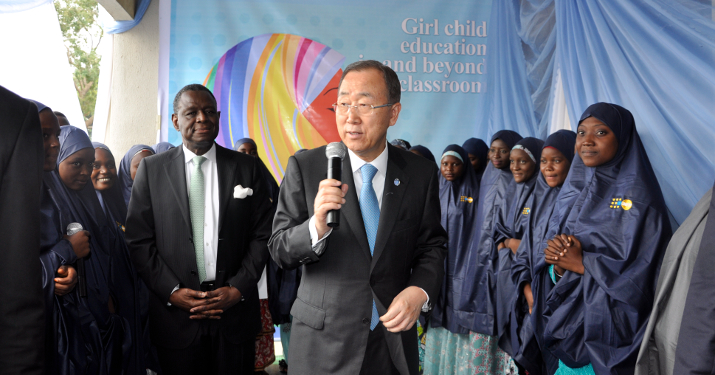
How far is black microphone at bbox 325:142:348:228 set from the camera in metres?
1.18

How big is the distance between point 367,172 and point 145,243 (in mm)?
1321

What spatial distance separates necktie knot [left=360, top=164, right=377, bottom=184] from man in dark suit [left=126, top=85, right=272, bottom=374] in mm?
1007

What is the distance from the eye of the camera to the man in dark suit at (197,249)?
2145 mm

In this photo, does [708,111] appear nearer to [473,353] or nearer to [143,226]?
[473,353]

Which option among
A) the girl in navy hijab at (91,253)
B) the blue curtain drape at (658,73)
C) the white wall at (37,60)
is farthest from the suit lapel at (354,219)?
the white wall at (37,60)

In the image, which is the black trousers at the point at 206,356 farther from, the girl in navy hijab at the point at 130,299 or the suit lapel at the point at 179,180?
the suit lapel at the point at 179,180

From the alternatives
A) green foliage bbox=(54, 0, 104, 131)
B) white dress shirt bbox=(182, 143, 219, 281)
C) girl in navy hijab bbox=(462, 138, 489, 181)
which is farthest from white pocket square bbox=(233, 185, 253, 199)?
green foliage bbox=(54, 0, 104, 131)

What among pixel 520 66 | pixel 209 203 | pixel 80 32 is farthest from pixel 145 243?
pixel 80 32

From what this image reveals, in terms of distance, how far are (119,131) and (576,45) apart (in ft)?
15.2

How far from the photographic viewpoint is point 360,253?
54.4 inches

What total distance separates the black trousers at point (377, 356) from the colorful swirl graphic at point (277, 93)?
3979mm

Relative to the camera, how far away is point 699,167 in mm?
2244

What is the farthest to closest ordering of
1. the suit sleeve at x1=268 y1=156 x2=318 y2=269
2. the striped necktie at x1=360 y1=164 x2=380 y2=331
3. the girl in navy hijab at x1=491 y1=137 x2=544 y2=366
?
the girl in navy hijab at x1=491 y1=137 x2=544 y2=366 < the striped necktie at x1=360 y1=164 x2=380 y2=331 < the suit sleeve at x1=268 y1=156 x2=318 y2=269

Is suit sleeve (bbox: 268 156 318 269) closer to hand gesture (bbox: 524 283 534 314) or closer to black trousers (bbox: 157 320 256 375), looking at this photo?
black trousers (bbox: 157 320 256 375)
